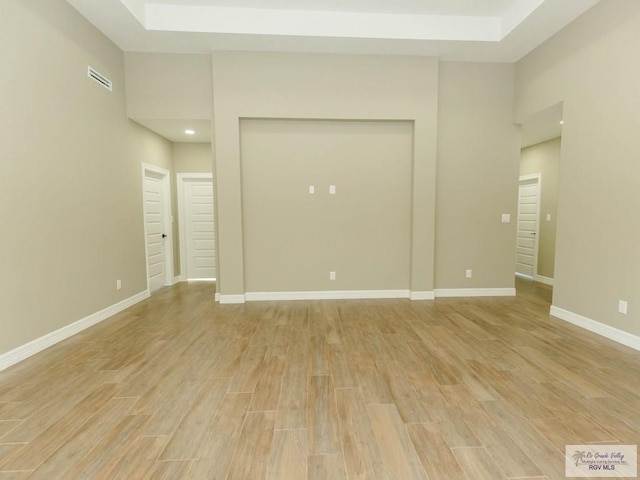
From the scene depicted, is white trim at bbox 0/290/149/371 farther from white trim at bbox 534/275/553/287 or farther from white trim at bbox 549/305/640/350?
white trim at bbox 534/275/553/287

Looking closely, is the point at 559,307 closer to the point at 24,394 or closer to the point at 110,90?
the point at 24,394

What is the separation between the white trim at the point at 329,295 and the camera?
4387 mm

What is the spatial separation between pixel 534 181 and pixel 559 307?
10.6 ft

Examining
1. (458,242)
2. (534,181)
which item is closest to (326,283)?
(458,242)

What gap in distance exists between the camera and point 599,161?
310 centimetres

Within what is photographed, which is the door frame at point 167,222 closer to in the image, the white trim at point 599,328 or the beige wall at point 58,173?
the beige wall at point 58,173

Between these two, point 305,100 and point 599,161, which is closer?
point 599,161

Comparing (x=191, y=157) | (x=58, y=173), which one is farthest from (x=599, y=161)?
(x=191, y=157)

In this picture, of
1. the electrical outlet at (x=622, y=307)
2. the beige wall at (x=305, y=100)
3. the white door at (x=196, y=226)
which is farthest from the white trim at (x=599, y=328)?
the white door at (x=196, y=226)

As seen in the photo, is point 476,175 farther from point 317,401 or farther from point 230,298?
point 230,298

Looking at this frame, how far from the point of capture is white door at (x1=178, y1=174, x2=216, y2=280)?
18.4 ft

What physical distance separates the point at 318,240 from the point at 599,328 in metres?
3.39

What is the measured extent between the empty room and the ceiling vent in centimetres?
3

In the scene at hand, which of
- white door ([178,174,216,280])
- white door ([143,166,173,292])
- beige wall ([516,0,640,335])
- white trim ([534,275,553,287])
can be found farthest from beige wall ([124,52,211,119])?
white trim ([534,275,553,287])
